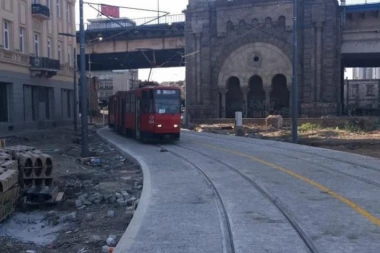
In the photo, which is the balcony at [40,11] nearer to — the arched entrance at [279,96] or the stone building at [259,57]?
the stone building at [259,57]

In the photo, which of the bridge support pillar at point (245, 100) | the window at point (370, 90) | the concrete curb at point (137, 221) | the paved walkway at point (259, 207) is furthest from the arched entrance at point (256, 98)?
the concrete curb at point (137, 221)

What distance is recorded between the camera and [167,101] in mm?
28016

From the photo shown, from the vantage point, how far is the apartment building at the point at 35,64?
38.2 meters

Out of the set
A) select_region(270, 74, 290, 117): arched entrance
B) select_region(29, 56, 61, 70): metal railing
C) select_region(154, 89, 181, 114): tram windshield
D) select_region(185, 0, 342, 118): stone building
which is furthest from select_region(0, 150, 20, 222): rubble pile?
select_region(270, 74, 290, 117): arched entrance

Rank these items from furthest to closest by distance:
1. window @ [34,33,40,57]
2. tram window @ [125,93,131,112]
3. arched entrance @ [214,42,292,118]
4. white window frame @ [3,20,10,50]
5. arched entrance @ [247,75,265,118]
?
arched entrance @ [247,75,265,118], arched entrance @ [214,42,292,118], window @ [34,33,40,57], white window frame @ [3,20,10,50], tram window @ [125,93,131,112]

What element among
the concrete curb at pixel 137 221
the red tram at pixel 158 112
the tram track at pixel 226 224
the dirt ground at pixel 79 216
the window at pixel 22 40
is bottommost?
the dirt ground at pixel 79 216

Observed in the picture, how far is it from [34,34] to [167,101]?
65.2 ft

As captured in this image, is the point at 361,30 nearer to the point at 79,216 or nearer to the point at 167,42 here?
the point at 167,42

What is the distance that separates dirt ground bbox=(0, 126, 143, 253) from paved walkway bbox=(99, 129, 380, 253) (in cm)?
59

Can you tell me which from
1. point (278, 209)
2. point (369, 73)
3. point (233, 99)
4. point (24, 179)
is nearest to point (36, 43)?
point (233, 99)

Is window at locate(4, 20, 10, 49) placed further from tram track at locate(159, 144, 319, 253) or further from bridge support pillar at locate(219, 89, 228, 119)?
tram track at locate(159, 144, 319, 253)

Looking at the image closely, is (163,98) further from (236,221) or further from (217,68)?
(217,68)

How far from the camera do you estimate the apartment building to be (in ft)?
125

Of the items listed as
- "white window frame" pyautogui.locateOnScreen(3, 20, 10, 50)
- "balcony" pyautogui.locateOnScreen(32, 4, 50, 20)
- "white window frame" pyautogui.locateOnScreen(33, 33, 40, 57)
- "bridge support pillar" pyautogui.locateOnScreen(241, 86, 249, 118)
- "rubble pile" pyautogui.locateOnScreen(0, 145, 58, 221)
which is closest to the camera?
"rubble pile" pyautogui.locateOnScreen(0, 145, 58, 221)
